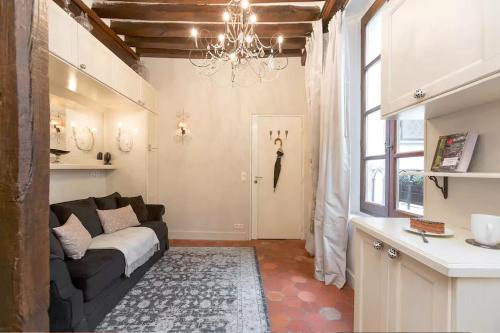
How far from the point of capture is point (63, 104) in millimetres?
2705

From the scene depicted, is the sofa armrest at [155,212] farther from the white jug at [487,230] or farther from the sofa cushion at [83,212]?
the white jug at [487,230]

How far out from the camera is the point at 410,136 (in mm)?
1958

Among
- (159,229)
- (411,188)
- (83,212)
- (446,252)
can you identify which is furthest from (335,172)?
(83,212)

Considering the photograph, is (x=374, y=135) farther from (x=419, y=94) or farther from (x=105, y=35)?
(x=105, y=35)

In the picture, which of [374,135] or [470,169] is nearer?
[470,169]

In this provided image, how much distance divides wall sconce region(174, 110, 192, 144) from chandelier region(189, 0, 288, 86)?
77 centimetres

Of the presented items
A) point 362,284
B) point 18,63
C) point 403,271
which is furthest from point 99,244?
point 403,271

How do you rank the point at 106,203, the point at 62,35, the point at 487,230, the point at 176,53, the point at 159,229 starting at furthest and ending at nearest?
the point at 176,53 < the point at 159,229 < the point at 106,203 < the point at 62,35 < the point at 487,230

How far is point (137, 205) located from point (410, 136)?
3.14 m

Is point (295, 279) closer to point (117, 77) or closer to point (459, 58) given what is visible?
point (459, 58)

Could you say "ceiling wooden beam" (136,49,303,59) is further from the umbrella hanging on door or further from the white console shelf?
the white console shelf

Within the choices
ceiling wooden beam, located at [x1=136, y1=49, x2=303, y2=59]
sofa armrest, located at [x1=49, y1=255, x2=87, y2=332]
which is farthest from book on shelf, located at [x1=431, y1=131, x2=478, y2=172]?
ceiling wooden beam, located at [x1=136, y1=49, x2=303, y2=59]

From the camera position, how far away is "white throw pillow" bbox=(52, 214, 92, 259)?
190 cm

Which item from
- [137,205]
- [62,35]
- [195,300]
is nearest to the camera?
[62,35]
